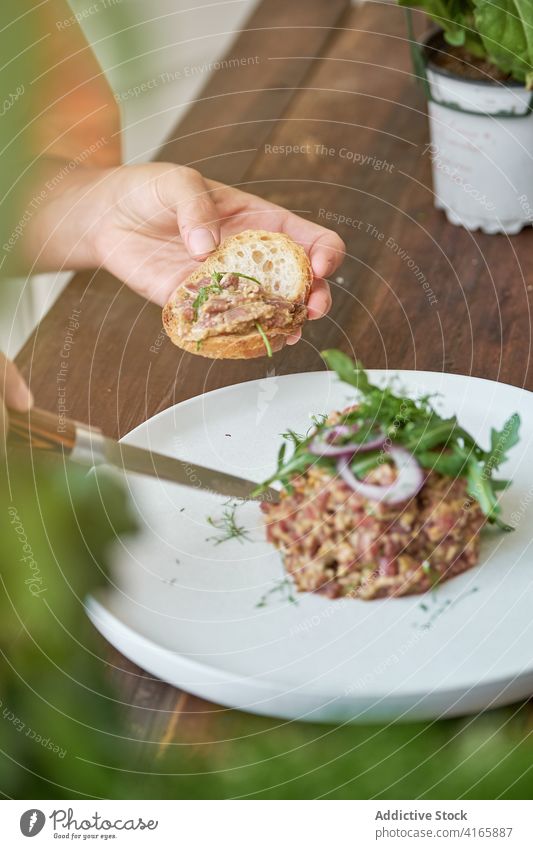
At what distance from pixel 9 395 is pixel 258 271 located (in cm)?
16

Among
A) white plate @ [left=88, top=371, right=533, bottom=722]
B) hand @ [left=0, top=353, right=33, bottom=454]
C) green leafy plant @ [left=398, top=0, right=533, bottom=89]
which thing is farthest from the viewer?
green leafy plant @ [left=398, top=0, right=533, bottom=89]

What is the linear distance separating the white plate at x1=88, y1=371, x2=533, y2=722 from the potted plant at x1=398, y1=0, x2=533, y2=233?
11.6 inches

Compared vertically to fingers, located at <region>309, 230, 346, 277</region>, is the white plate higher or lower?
lower

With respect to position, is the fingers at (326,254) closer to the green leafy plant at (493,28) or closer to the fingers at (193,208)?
the fingers at (193,208)

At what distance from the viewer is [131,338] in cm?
65

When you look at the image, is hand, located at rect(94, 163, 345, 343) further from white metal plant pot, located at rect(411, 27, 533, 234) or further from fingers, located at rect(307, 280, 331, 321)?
white metal plant pot, located at rect(411, 27, 533, 234)

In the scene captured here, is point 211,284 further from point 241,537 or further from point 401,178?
point 401,178

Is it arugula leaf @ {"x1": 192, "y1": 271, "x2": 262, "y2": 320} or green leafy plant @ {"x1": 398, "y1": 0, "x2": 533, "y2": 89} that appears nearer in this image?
arugula leaf @ {"x1": 192, "y1": 271, "x2": 262, "y2": 320}

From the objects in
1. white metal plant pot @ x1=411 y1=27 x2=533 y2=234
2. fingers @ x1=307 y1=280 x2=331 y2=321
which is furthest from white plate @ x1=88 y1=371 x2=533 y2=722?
white metal plant pot @ x1=411 y1=27 x2=533 y2=234

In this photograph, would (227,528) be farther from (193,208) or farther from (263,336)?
(193,208)

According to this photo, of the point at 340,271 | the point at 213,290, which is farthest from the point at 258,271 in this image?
the point at 340,271

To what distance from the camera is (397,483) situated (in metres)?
0.45

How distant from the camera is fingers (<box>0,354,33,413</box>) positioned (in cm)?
55
